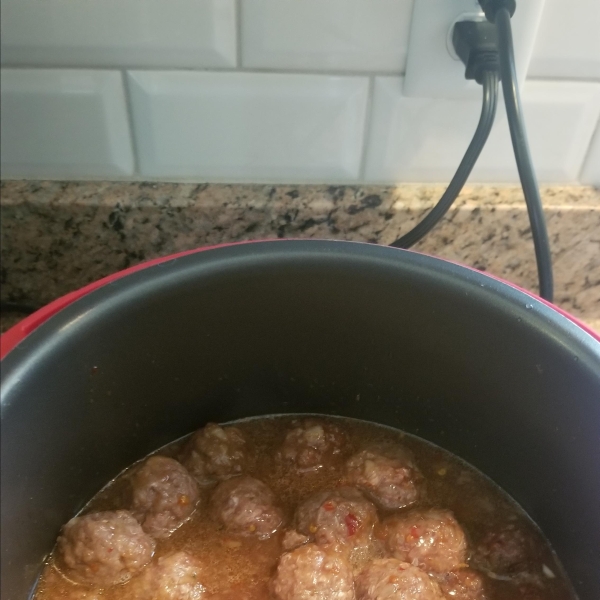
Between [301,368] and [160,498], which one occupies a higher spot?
[301,368]

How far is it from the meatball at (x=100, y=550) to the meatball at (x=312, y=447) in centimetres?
20

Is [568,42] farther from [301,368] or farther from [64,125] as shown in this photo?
[64,125]

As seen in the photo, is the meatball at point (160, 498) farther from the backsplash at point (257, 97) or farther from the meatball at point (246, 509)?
the backsplash at point (257, 97)

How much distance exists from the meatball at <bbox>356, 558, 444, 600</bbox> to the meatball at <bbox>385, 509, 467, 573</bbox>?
0.08 feet

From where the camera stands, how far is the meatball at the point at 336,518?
0.70 metres

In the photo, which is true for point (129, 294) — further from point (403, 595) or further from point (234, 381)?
point (403, 595)

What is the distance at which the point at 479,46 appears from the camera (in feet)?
2.17

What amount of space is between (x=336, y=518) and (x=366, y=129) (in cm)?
45

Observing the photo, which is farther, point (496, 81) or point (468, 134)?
point (468, 134)

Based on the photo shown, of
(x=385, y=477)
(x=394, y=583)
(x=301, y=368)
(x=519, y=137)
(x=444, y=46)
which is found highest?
(x=444, y=46)

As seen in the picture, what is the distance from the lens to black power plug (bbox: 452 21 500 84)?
0.66m

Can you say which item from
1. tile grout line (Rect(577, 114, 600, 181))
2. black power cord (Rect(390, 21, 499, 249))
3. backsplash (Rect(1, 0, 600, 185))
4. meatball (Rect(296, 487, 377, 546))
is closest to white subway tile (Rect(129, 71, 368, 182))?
backsplash (Rect(1, 0, 600, 185))

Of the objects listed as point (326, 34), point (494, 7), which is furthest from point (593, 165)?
point (326, 34)

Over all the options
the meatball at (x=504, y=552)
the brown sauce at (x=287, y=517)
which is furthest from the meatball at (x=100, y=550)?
the meatball at (x=504, y=552)
